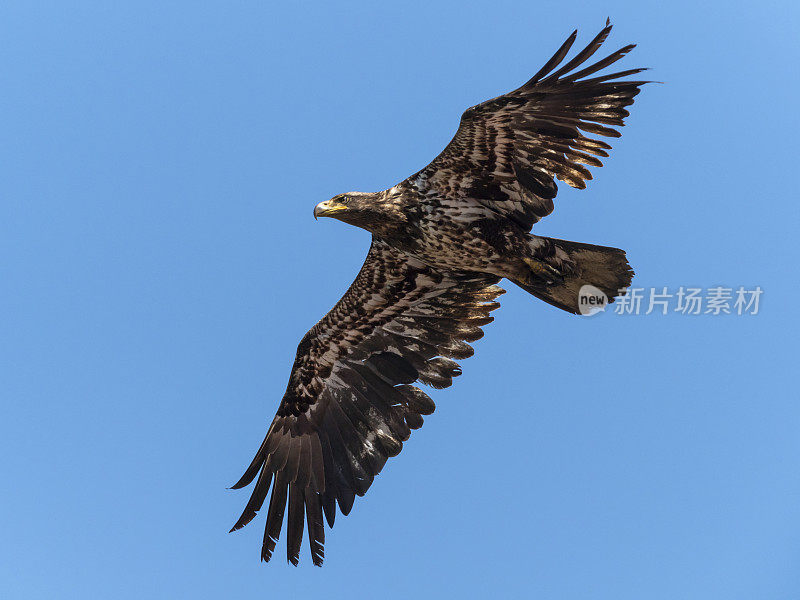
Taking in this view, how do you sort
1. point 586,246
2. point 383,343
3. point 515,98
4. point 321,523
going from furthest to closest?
point 383,343, point 321,523, point 586,246, point 515,98

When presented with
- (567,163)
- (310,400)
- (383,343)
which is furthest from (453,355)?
(567,163)

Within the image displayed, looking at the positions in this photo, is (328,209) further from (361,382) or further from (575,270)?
(575,270)

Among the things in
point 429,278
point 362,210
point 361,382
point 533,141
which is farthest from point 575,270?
point 361,382

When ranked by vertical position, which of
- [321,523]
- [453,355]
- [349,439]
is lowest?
[321,523]

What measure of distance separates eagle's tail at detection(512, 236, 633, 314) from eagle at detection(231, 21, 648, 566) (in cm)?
2

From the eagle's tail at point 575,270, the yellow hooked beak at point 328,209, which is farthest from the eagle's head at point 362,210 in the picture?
the eagle's tail at point 575,270

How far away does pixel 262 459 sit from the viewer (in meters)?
13.5

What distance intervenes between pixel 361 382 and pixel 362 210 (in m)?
2.78

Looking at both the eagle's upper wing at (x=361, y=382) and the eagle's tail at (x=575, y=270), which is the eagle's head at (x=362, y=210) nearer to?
the eagle's upper wing at (x=361, y=382)

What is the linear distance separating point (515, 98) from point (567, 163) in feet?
3.63

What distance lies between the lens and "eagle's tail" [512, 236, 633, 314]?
1183cm

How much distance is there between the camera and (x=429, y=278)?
13.3 metres

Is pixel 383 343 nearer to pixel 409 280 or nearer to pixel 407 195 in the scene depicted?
pixel 409 280

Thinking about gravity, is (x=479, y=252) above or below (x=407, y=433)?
above
